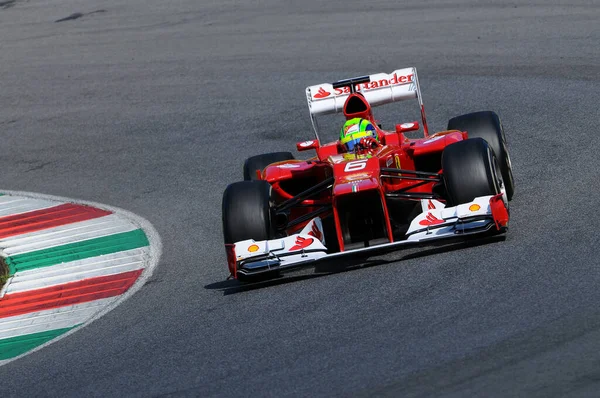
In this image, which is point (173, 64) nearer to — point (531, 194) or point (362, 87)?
point (362, 87)

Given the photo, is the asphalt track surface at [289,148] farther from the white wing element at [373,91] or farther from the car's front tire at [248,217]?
the white wing element at [373,91]

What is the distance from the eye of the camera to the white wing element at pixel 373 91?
417 inches

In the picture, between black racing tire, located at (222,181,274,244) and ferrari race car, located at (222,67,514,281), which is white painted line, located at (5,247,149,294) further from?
black racing tire, located at (222,181,274,244)

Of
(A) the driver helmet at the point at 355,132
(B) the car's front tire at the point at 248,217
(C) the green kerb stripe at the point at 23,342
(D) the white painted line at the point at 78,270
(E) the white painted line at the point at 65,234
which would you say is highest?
(A) the driver helmet at the point at 355,132

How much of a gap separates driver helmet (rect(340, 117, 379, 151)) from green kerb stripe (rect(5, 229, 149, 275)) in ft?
8.18

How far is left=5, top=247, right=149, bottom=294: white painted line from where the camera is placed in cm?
1038

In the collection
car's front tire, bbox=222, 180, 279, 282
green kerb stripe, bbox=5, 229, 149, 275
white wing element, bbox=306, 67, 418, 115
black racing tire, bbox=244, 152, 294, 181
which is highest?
white wing element, bbox=306, 67, 418, 115

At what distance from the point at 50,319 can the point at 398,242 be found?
120 inches

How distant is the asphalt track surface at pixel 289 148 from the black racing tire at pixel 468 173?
0.41 m

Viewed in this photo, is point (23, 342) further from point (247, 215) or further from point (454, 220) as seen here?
point (454, 220)

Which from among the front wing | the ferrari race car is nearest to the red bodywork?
the ferrari race car

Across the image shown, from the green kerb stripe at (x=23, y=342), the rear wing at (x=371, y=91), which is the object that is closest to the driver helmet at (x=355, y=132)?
the rear wing at (x=371, y=91)

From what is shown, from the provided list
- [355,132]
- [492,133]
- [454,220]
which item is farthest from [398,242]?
[492,133]

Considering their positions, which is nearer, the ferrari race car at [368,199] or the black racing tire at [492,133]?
the ferrari race car at [368,199]
